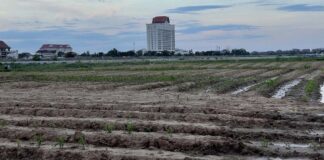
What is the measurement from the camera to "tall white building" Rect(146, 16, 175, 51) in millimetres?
151625

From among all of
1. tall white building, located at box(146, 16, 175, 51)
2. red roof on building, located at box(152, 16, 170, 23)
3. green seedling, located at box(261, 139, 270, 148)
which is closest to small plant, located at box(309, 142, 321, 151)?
green seedling, located at box(261, 139, 270, 148)

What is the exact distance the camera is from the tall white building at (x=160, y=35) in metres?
152

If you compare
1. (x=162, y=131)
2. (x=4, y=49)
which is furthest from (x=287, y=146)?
(x=4, y=49)

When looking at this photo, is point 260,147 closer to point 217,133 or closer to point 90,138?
point 217,133

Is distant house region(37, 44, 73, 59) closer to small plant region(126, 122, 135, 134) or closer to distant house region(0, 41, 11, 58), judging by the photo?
distant house region(0, 41, 11, 58)

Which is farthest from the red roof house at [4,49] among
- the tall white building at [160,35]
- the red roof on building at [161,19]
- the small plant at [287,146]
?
the small plant at [287,146]

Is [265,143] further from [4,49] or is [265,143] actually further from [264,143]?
[4,49]

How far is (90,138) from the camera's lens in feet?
30.8

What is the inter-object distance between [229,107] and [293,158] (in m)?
6.43

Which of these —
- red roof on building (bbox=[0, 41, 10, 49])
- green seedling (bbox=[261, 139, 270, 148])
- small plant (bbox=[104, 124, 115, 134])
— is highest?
red roof on building (bbox=[0, 41, 10, 49])

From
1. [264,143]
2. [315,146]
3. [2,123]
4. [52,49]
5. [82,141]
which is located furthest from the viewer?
[52,49]

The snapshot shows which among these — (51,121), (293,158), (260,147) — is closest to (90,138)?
(51,121)

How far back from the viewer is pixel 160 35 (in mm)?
151375

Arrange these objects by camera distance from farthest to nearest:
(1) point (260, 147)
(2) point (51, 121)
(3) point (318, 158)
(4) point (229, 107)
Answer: (4) point (229, 107), (2) point (51, 121), (1) point (260, 147), (3) point (318, 158)
